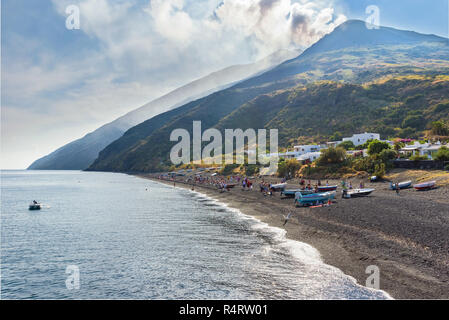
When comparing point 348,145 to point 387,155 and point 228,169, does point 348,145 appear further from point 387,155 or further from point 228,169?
point 228,169

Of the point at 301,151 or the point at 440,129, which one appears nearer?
the point at 440,129

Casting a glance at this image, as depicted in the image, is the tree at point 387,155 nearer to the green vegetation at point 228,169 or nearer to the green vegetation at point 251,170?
the green vegetation at point 251,170

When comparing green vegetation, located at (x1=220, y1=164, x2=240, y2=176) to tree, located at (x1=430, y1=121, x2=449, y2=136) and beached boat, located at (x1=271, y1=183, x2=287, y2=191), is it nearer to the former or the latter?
beached boat, located at (x1=271, y1=183, x2=287, y2=191)

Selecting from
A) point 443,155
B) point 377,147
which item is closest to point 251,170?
point 377,147

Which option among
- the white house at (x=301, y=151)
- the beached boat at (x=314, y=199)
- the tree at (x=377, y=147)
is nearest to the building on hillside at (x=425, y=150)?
the tree at (x=377, y=147)

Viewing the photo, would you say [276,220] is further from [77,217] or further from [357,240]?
[77,217]
